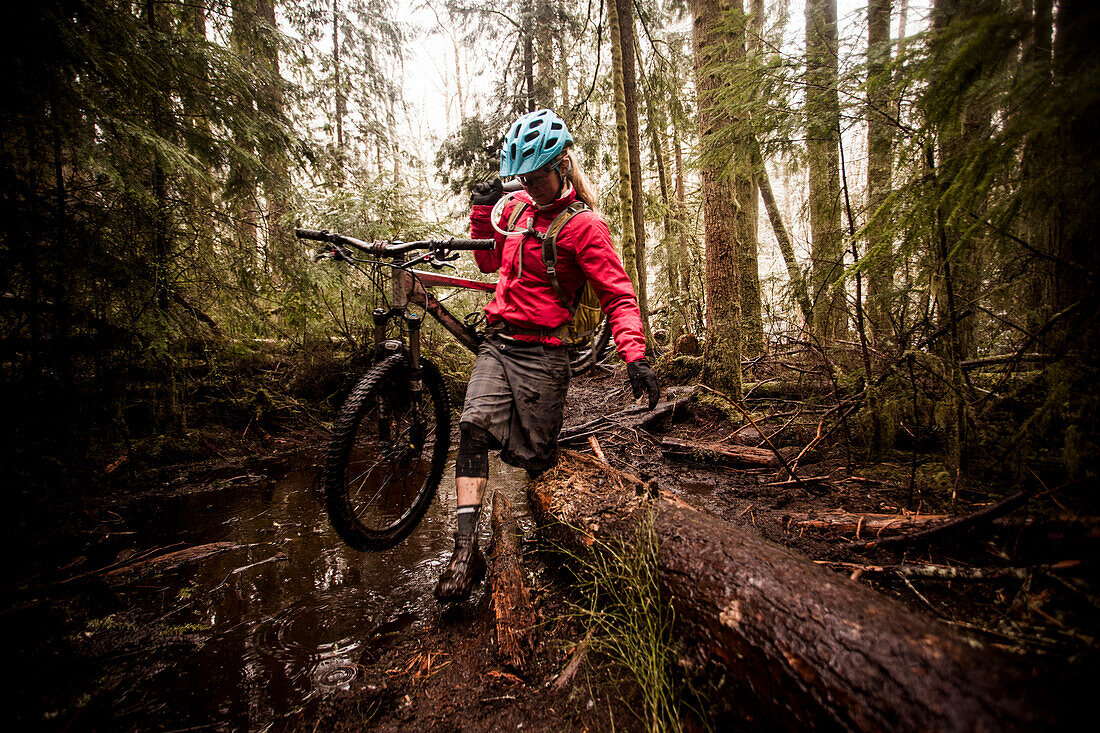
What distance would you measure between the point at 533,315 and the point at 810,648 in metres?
2.13

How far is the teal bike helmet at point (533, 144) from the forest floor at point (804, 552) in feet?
8.68

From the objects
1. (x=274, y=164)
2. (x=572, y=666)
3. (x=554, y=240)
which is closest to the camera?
(x=572, y=666)

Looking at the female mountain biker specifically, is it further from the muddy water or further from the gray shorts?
the muddy water

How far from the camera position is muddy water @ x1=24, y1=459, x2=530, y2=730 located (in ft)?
5.50

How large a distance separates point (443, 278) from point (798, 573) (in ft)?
9.20

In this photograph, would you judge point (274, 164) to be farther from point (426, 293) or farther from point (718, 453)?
point (718, 453)

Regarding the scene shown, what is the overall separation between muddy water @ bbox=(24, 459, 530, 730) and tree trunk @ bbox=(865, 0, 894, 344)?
332cm

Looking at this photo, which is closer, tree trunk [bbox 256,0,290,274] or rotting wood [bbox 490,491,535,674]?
rotting wood [bbox 490,491,535,674]

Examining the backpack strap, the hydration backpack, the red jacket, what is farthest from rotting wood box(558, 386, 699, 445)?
the backpack strap

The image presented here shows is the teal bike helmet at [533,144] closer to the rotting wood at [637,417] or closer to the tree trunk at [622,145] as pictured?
the rotting wood at [637,417]

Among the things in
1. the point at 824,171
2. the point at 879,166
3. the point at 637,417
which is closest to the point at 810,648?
the point at 879,166

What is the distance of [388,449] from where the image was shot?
2.91 meters

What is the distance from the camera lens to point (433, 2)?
953cm

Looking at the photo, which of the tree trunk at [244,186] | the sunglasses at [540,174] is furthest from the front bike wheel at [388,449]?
the tree trunk at [244,186]
